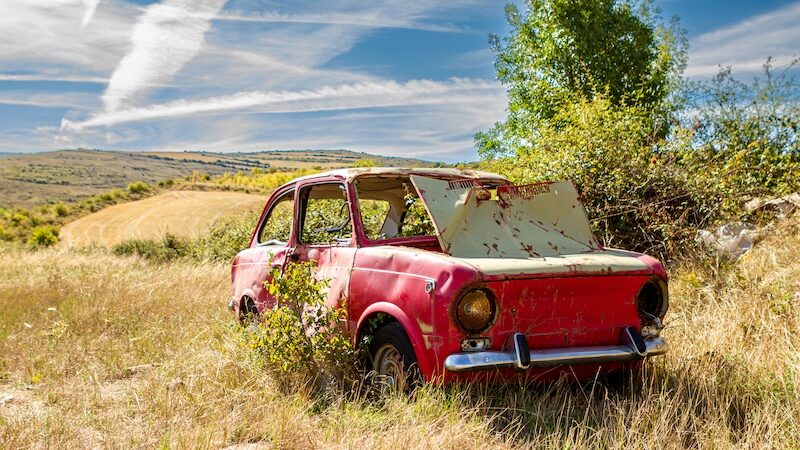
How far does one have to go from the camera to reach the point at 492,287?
13.2 ft

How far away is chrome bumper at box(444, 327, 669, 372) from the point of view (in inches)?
152

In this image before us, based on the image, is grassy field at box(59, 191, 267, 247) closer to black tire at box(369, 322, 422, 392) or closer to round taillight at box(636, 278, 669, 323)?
black tire at box(369, 322, 422, 392)

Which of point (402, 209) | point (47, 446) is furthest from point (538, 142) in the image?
point (47, 446)

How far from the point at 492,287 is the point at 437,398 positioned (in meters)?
0.75

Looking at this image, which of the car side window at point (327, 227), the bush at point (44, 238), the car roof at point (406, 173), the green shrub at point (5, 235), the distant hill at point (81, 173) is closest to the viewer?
the car roof at point (406, 173)

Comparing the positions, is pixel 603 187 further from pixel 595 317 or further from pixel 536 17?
pixel 536 17

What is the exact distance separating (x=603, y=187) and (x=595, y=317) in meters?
5.42

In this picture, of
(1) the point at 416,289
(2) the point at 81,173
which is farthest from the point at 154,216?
(2) the point at 81,173

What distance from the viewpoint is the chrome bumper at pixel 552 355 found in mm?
3852

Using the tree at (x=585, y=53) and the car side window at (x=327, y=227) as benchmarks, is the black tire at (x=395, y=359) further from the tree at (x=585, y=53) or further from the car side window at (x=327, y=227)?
the tree at (x=585, y=53)

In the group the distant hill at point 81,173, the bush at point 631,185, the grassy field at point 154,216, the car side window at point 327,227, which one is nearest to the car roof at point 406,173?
the car side window at point 327,227

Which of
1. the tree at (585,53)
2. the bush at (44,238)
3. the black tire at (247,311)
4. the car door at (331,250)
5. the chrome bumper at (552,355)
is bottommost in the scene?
the bush at (44,238)

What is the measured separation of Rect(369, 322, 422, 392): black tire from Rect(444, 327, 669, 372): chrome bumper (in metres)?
0.39

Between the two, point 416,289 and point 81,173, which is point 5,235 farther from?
point 81,173
